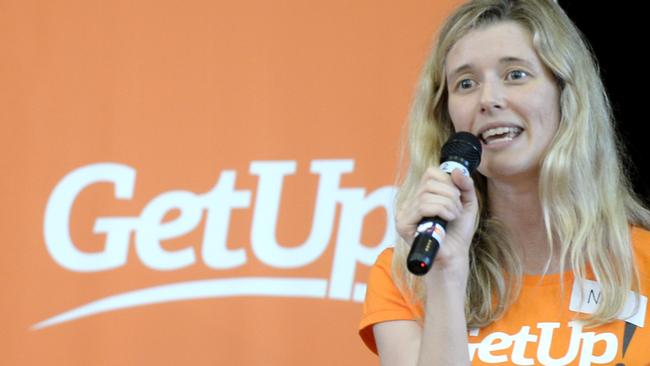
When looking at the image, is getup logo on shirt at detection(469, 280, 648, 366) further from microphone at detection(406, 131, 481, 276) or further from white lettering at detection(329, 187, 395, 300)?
white lettering at detection(329, 187, 395, 300)

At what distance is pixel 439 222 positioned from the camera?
1655 millimetres

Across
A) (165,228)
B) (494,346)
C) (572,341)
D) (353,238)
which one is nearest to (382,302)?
(494,346)

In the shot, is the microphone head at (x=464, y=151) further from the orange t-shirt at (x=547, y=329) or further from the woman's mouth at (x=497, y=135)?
the orange t-shirt at (x=547, y=329)

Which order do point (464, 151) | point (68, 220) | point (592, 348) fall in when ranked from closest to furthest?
1. point (464, 151)
2. point (592, 348)
3. point (68, 220)

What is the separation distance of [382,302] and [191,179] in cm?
81

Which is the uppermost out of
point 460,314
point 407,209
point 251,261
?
point 251,261

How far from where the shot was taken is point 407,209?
1.77m

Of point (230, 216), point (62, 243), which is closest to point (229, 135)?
point (230, 216)

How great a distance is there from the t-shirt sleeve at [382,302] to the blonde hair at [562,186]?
3 cm

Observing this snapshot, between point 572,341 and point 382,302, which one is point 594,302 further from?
point 382,302

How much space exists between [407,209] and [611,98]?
1284 millimetres

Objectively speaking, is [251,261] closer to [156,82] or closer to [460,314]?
[156,82]

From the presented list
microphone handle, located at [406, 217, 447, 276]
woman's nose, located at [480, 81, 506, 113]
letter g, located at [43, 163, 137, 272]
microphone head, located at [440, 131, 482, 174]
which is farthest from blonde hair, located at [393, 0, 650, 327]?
letter g, located at [43, 163, 137, 272]

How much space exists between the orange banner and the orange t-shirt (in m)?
0.64
